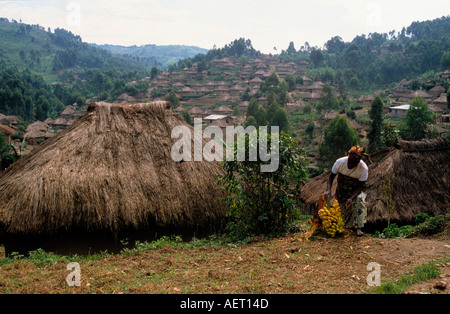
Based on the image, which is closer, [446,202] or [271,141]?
[271,141]

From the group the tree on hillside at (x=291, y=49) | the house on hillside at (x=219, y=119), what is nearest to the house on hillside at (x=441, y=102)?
the house on hillside at (x=219, y=119)

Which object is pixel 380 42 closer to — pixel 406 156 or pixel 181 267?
pixel 406 156

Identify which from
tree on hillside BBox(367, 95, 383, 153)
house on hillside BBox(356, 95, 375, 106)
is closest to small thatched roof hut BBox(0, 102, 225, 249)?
tree on hillside BBox(367, 95, 383, 153)

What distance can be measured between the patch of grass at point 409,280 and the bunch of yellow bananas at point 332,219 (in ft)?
4.67

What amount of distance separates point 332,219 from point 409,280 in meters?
1.73

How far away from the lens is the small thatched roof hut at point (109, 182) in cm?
625

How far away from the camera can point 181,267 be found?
15.1 ft

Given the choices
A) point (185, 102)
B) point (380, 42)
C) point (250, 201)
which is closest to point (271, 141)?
point (250, 201)

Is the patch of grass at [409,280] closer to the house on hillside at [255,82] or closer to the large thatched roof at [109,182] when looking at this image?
the large thatched roof at [109,182]

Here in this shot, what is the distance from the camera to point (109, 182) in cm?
666

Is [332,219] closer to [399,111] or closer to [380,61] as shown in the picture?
[399,111]

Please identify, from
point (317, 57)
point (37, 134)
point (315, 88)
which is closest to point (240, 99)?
point (315, 88)

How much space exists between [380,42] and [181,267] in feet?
328

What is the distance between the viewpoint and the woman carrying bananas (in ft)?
17.2
